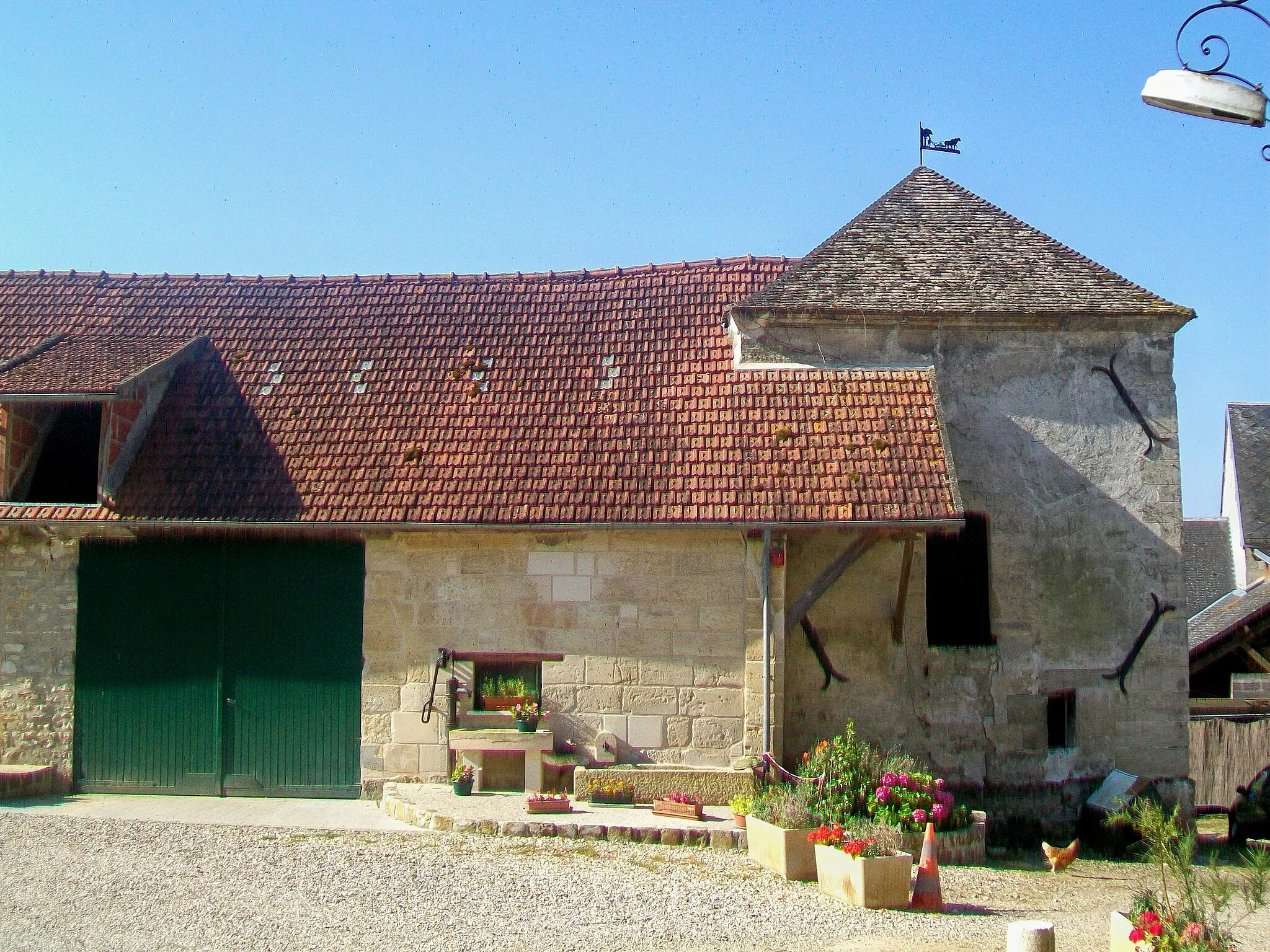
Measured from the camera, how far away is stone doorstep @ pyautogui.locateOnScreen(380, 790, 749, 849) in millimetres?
10039

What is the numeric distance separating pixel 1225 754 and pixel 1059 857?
22.9ft

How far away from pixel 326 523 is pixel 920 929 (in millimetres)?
6398

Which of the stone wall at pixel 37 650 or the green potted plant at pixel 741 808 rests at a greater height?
the stone wall at pixel 37 650

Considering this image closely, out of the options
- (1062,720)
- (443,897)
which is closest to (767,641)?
(1062,720)

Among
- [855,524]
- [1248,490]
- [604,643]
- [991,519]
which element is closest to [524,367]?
[604,643]

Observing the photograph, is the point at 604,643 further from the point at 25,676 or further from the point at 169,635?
the point at 25,676

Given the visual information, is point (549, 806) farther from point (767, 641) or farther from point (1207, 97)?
point (1207, 97)

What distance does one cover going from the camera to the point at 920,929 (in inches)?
313

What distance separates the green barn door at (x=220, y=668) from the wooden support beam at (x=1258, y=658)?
1227 centimetres

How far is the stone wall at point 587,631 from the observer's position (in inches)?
454

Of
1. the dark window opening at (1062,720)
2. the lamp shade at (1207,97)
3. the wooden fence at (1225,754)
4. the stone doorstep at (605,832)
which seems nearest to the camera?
the lamp shade at (1207,97)

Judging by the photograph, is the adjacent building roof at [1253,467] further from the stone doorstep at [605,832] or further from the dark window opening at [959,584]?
the stone doorstep at [605,832]

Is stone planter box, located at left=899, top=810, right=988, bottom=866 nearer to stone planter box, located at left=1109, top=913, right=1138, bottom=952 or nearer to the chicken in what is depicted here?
the chicken

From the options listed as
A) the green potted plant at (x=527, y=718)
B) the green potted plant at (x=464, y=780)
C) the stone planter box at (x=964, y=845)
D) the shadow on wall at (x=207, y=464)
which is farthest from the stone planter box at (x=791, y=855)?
the shadow on wall at (x=207, y=464)
